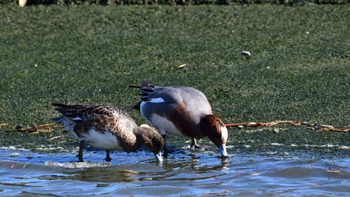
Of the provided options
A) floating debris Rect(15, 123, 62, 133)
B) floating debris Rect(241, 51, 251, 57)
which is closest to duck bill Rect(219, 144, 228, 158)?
floating debris Rect(15, 123, 62, 133)

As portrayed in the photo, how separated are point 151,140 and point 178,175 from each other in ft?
1.69

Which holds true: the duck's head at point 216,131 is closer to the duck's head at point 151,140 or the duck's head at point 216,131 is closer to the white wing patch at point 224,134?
the white wing patch at point 224,134

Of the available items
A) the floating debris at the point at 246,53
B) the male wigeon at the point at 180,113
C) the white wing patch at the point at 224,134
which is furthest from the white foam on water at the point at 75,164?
the floating debris at the point at 246,53

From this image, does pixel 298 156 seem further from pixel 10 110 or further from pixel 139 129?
pixel 10 110

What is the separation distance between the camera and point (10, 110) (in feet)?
33.0

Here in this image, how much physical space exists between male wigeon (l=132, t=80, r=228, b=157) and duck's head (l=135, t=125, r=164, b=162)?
0.15 metres

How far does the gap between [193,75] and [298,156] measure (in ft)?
8.22

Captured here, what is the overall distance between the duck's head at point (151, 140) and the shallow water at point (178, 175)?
0.12m

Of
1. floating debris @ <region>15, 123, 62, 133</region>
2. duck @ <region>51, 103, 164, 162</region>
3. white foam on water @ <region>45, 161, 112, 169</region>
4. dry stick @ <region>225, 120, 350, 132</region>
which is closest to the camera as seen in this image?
white foam on water @ <region>45, 161, 112, 169</region>

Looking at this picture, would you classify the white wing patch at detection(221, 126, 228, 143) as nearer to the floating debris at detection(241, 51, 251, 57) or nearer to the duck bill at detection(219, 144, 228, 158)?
the duck bill at detection(219, 144, 228, 158)

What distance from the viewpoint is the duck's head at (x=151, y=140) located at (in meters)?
8.96

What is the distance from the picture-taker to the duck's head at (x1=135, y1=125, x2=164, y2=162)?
29.4ft

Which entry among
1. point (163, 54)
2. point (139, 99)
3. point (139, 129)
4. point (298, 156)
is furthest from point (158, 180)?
point (163, 54)

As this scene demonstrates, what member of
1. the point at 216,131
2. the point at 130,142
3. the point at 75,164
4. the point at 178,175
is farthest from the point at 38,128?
the point at 216,131
